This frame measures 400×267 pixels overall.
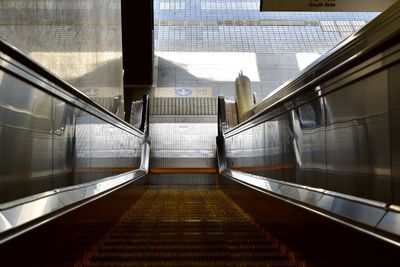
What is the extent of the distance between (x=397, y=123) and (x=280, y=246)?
1.42 metres

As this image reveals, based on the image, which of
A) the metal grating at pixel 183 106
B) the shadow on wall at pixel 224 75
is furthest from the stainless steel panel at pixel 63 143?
the shadow on wall at pixel 224 75

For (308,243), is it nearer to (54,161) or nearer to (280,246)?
(280,246)

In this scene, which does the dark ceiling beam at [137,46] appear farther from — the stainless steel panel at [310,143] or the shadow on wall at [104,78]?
the stainless steel panel at [310,143]

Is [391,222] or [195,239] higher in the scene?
[391,222]

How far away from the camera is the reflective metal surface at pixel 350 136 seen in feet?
5.94

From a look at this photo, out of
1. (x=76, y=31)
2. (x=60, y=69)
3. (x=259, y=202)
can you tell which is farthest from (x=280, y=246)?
(x=76, y=31)

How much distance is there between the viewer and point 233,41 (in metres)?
17.9

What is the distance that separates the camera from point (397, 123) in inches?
70.7

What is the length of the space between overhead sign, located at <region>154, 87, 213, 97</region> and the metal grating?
20cm

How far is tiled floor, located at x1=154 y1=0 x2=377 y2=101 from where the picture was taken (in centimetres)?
1545

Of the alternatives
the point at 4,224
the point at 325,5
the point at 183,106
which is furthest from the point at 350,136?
the point at 183,106

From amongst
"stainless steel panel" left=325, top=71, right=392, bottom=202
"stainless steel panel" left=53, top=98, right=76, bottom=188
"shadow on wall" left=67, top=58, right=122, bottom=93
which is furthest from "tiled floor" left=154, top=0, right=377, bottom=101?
"stainless steel panel" left=325, top=71, right=392, bottom=202

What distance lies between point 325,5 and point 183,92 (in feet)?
25.2

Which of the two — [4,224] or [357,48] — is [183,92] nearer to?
[357,48]
